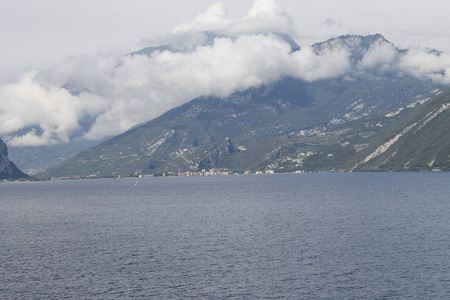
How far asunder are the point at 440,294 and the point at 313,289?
2037 centimetres

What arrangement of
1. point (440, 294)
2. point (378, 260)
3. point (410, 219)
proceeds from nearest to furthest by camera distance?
point (440, 294)
point (378, 260)
point (410, 219)

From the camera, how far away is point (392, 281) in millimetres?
94250

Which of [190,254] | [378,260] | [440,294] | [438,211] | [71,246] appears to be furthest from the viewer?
[438,211]

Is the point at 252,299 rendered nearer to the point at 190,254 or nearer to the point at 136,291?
the point at 136,291

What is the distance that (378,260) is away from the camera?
359 ft

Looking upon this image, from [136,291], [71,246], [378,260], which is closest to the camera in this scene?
[136,291]

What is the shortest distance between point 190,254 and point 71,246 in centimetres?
3444

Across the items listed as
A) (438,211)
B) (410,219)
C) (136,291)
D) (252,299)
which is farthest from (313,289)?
(438,211)

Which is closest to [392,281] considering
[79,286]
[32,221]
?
[79,286]

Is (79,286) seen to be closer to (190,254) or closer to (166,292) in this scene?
(166,292)

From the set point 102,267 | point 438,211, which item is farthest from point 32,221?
point 438,211

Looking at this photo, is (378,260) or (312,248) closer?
(378,260)

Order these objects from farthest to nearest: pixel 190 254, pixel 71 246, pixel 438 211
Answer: pixel 438 211
pixel 71 246
pixel 190 254

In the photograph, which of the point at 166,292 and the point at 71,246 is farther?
the point at 71,246
